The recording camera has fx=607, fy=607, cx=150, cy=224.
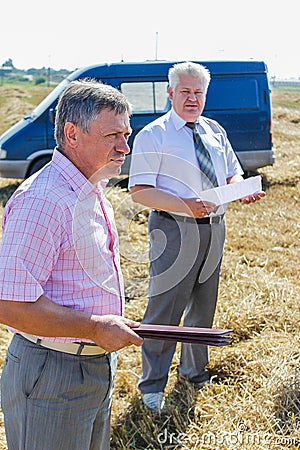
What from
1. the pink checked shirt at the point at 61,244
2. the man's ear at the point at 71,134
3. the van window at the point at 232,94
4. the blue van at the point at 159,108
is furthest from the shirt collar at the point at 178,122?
the van window at the point at 232,94

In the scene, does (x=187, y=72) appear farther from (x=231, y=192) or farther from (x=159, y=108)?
(x=159, y=108)

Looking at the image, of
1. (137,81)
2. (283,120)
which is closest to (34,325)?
(137,81)

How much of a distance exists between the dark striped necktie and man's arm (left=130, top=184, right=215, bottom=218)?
15 centimetres

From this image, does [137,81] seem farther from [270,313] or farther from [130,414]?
[130,414]

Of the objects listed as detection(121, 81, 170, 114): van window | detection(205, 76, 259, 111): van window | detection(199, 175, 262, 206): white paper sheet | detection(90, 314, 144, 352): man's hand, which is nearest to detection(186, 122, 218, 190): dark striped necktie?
detection(199, 175, 262, 206): white paper sheet

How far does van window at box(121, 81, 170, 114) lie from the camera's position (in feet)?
29.4

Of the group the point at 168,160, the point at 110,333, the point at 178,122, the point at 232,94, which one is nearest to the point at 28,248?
the point at 110,333

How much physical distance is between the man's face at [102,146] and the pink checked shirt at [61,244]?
0.13ft

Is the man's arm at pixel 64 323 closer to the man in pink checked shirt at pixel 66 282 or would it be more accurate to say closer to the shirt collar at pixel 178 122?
the man in pink checked shirt at pixel 66 282

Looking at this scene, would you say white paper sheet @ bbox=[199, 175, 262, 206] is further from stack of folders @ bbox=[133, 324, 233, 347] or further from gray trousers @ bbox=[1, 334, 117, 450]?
gray trousers @ bbox=[1, 334, 117, 450]

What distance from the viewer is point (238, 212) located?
26.6 feet

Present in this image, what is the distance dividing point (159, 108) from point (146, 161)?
6230mm

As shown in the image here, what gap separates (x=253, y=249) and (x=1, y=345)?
318cm

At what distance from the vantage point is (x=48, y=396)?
179 centimetres
